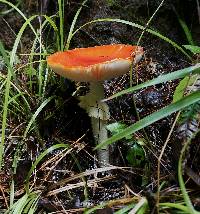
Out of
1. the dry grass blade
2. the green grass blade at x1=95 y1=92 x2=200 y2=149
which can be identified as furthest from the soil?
the green grass blade at x1=95 y1=92 x2=200 y2=149

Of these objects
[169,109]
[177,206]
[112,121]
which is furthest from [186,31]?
[177,206]

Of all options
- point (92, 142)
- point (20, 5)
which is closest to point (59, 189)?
point (92, 142)

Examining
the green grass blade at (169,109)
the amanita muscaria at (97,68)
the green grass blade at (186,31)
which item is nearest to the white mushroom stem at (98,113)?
the amanita muscaria at (97,68)

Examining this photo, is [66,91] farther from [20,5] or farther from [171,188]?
[20,5]

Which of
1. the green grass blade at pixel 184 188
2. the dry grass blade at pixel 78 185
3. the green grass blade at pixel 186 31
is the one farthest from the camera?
the green grass blade at pixel 186 31

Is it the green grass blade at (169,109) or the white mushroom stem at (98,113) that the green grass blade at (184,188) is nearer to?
the green grass blade at (169,109)

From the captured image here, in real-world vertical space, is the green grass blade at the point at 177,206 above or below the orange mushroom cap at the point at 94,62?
below

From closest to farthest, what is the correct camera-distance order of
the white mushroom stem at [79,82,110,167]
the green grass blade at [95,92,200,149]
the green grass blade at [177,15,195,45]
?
the green grass blade at [95,92,200,149] → the white mushroom stem at [79,82,110,167] → the green grass blade at [177,15,195,45]

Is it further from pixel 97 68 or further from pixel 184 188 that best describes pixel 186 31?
pixel 184 188

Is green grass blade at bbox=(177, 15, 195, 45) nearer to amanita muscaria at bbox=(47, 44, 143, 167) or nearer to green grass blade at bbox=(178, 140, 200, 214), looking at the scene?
amanita muscaria at bbox=(47, 44, 143, 167)
